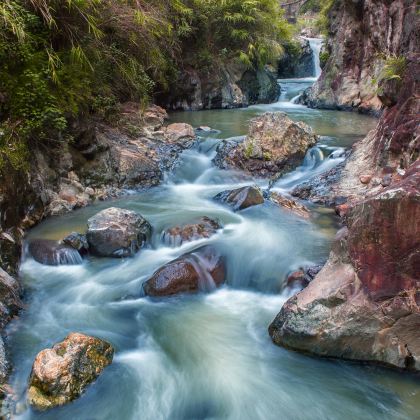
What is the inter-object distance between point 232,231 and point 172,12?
31.7ft

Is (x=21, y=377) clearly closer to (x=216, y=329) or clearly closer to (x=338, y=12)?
(x=216, y=329)

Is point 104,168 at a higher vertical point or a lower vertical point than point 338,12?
lower

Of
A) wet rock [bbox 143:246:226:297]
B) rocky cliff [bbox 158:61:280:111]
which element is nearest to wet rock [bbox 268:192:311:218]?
wet rock [bbox 143:246:226:297]

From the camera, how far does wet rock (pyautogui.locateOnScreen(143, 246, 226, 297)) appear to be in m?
5.02

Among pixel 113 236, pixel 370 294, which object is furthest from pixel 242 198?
pixel 370 294

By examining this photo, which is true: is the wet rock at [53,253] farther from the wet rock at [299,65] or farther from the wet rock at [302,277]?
the wet rock at [299,65]

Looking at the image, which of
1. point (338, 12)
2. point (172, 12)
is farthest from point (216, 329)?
point (338, 12)

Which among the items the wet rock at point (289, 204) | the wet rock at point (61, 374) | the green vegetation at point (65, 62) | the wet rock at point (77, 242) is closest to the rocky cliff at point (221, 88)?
the green vegetation at point (65, 62)

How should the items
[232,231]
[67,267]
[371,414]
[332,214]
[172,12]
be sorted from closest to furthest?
1. [371,414]
2. [67,267]
3. [232,231]
4. [332,214]
5. [172,12]

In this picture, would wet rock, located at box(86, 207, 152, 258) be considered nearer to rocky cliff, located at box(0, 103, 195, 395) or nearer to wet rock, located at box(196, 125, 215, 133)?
rocky cliff, located at box(0, 103, 195, 395)

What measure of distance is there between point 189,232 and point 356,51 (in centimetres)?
1321

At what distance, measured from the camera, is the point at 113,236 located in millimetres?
5797

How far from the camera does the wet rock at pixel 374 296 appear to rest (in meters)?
3.55

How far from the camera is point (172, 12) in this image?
13.4 meters
